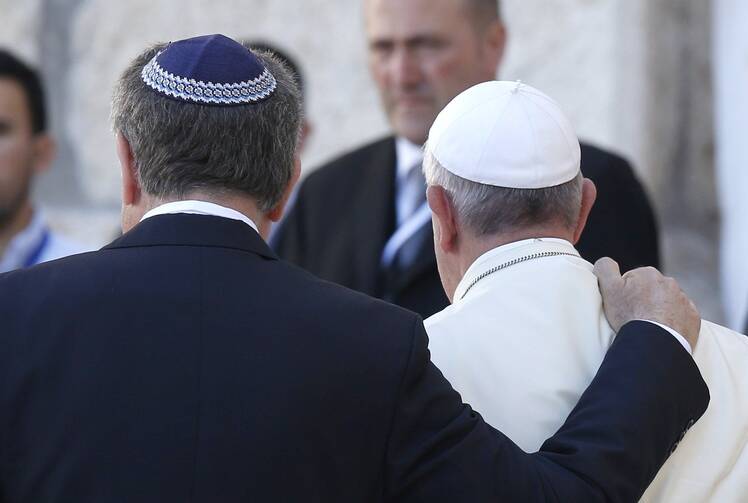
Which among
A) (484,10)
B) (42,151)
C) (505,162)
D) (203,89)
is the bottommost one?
(42,151)

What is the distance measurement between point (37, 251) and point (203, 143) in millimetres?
2613

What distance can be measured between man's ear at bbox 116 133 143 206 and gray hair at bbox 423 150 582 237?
511 millimetres

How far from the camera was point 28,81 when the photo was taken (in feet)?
15.0

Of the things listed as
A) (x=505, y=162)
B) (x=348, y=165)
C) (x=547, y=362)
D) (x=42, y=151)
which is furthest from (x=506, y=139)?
(x=42, y=151)

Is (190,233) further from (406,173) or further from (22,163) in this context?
(22,163)

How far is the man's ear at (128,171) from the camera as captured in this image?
1986 mm

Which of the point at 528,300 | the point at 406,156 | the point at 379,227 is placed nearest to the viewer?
the point at 528,300

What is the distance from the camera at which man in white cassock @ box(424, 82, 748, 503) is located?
210 centimetres

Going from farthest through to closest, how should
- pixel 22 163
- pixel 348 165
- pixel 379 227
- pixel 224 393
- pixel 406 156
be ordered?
pixel 22 163 < pixel 348 165 < pixel 406 156 < pixel 379 227 < pixel 224 393

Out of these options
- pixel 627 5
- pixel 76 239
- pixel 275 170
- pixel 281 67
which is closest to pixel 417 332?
pixel 275 170

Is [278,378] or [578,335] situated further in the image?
[578,335]

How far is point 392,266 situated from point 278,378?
80.9 inches

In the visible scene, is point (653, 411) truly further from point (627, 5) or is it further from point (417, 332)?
point (627, 5)

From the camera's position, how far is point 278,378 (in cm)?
184
